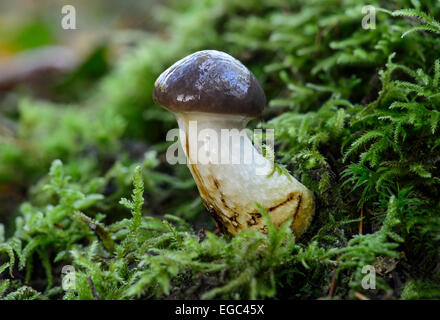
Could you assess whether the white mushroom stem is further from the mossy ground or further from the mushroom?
the mossy ground

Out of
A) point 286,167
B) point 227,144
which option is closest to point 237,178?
point 227,144

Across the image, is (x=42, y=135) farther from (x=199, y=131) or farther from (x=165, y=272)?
(x=165, y=272)

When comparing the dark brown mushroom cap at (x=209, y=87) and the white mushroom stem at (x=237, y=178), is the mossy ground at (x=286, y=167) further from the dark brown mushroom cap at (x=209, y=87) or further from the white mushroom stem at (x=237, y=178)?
the dark brown mushroom cap at (x=209, y=87)

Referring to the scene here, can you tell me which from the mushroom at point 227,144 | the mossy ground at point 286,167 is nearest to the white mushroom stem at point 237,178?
the mushroom at point 227,144

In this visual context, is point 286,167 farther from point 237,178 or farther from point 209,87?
point 209,87

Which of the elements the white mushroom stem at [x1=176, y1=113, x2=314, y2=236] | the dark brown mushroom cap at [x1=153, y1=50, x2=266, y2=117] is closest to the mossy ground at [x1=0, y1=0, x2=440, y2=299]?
the white mushroom stem at [x1=176, y1=113, x2=314, y2=236]

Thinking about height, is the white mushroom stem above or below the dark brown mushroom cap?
below
